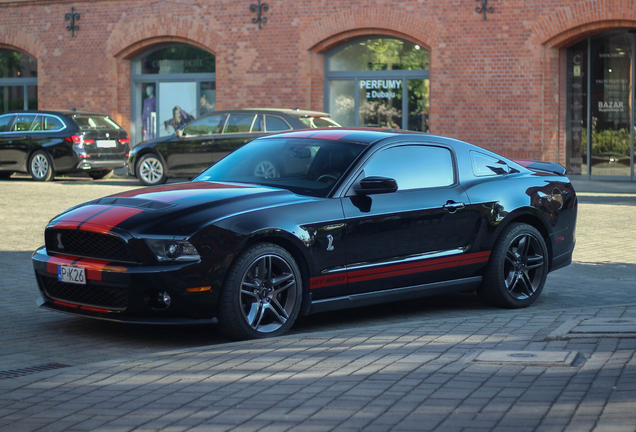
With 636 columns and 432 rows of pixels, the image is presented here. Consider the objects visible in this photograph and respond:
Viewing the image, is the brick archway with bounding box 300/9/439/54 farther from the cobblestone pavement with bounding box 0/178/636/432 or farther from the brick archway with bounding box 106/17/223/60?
the cobblestone pavement with bounding box 0/178/636/432

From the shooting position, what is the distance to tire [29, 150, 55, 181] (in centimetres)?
2088

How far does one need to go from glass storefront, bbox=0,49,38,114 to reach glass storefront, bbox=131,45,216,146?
3.60 metres

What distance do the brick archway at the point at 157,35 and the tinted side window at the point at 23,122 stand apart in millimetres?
4849

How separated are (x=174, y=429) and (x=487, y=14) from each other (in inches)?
726

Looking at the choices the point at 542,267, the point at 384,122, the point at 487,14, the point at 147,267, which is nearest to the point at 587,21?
the point at 487,14

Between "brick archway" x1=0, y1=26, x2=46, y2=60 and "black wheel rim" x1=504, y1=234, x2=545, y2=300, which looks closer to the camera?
"black wheel rim" x1=504, y1=234, x2=545, y2=300

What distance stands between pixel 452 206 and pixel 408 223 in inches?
18.9

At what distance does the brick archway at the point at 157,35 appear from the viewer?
24.0m

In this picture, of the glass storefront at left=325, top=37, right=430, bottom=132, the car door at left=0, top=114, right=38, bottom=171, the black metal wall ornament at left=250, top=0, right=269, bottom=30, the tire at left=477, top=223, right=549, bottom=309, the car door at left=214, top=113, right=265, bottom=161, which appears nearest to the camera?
the tire at left=477, top=223, right=549, bottom=309

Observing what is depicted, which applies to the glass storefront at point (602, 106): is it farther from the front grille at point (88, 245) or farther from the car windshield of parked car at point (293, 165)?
the front grille at point (88, 245)

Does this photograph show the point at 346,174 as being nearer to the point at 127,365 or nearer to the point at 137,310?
the point at 137,310

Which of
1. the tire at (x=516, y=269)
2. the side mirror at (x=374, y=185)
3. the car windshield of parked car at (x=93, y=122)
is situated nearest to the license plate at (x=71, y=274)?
the side mirror at (x=374, y=185)

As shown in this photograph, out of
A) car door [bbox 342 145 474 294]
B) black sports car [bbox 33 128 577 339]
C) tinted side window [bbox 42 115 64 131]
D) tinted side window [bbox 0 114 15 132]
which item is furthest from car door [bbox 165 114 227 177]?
car door [bbox 342 145 474 294]

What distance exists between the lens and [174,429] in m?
3.82
